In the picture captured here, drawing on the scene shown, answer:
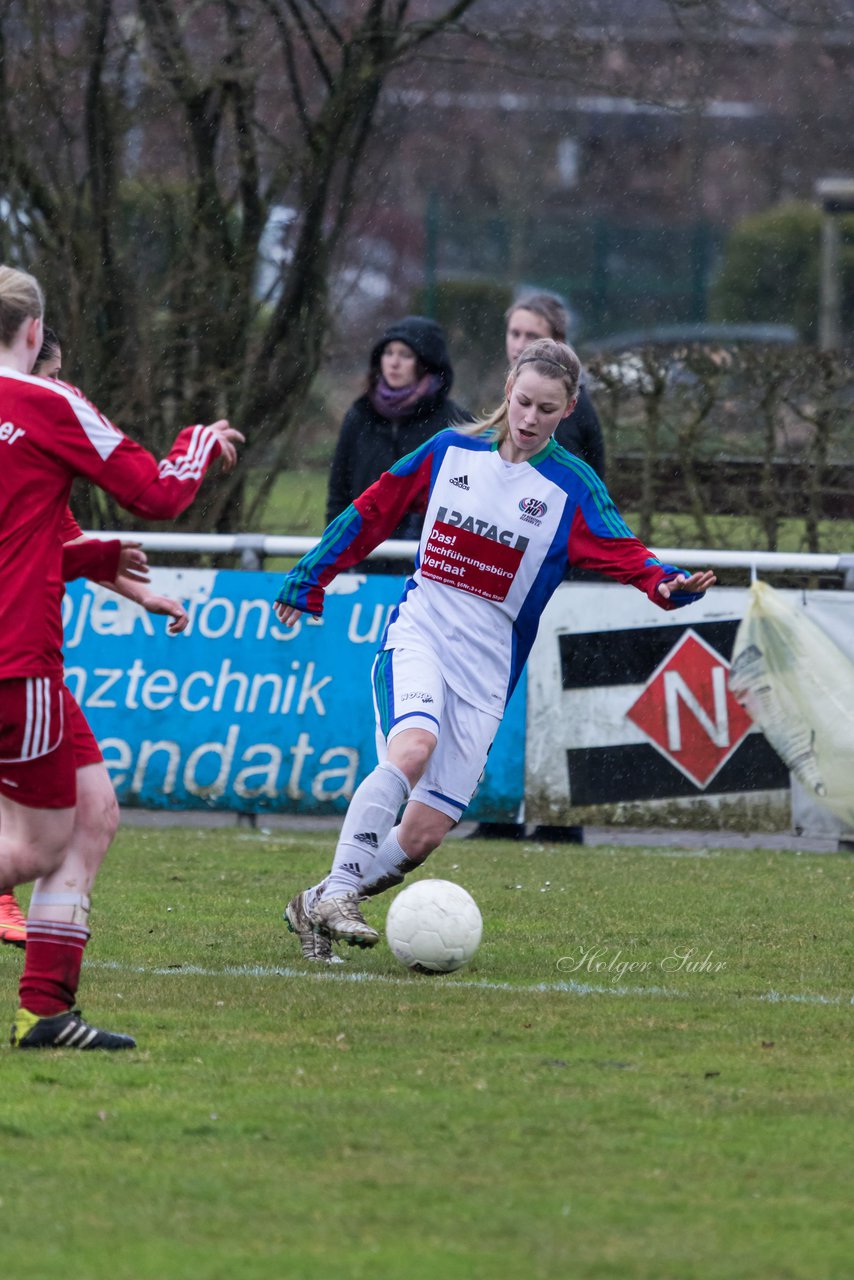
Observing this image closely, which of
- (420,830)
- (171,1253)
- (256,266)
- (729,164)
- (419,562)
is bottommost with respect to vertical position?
(171,1253)

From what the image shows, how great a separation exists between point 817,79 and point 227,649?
84.2ft

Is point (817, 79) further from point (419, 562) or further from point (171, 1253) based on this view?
point (171, 1253)

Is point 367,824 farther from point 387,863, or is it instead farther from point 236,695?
point 236,695

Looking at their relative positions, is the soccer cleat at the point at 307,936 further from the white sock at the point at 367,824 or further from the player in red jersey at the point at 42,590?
the player in red jersey at the point at 42,590

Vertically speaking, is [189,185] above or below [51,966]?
above

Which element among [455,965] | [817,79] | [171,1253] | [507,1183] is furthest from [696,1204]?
[817,79]

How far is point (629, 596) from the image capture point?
31.3 feet

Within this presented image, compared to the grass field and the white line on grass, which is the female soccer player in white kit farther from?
the grass field

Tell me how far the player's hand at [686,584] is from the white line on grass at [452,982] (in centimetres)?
115

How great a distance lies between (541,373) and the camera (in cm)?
607

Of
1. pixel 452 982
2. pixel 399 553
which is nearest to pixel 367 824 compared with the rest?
pixel 452 982

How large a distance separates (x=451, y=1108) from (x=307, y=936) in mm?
1942

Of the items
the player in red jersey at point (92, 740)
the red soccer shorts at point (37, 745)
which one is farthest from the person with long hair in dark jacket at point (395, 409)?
the red soccer shorts at point (37, 745)

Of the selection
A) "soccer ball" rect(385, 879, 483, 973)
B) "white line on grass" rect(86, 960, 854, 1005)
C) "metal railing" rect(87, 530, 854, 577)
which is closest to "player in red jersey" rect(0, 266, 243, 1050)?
"white line on grass" rect(86, 960, 854, 1005)
